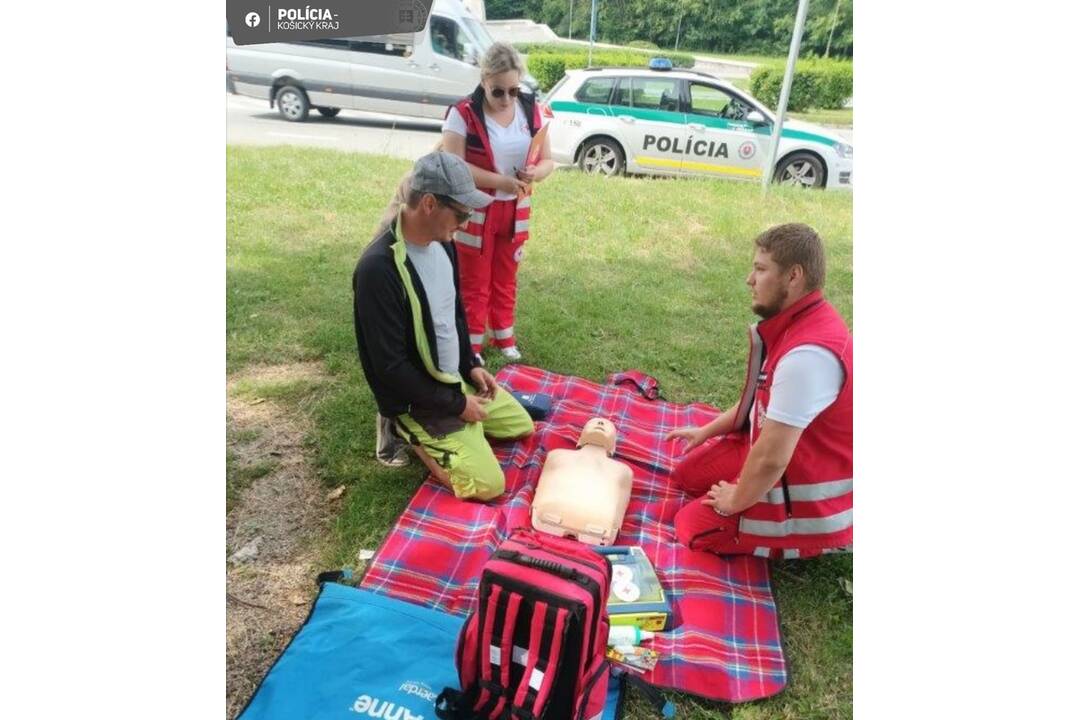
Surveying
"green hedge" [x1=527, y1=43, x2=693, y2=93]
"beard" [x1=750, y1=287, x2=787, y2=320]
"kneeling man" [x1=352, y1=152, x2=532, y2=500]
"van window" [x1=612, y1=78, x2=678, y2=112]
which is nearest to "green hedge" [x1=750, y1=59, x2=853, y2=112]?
"green hedge" [x1=527, y1=43, x2=693, y2=93]

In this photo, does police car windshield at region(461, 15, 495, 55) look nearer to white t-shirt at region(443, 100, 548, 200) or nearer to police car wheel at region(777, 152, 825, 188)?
white t-shirt at region(443, 100, 548, 200)

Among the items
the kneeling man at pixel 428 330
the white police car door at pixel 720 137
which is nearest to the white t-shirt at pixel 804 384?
the kneeling man at pixel 428 330

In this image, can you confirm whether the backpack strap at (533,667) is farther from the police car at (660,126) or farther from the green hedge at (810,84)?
the police car at (660,126)

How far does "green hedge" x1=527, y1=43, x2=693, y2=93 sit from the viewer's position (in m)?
4.65

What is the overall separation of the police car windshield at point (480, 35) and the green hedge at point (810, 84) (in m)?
1.58

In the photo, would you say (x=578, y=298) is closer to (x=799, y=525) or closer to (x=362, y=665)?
(x=799, y=525)

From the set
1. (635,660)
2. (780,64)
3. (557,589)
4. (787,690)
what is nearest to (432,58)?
(780,64)

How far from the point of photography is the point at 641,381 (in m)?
4.22

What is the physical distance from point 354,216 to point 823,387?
488cm

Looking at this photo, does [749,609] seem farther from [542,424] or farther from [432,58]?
[432,58]

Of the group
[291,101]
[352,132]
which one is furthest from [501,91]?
[352,132]

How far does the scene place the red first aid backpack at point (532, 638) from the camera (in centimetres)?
190

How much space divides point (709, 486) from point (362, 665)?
1741 millimetres

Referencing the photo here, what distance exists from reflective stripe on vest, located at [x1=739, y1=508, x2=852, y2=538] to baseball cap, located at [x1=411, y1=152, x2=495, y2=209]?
172cm
